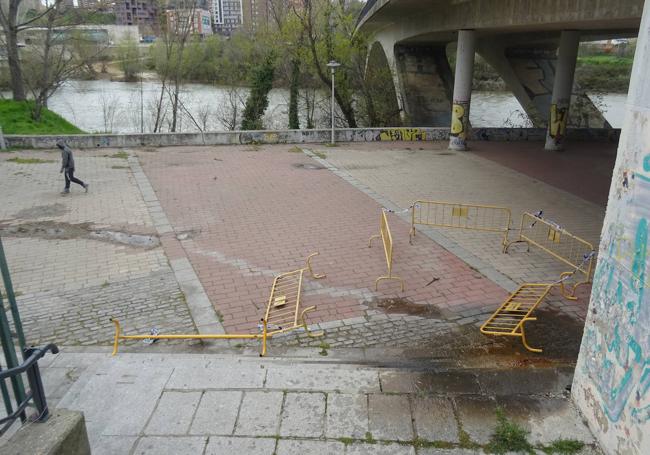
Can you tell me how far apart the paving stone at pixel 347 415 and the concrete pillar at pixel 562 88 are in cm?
1837

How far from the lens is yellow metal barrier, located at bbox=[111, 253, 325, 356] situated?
236 inches

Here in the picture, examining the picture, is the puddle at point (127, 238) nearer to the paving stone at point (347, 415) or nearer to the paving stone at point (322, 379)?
the paving stone at point (322, 379)

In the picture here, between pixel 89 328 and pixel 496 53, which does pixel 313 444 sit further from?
pixel 496 53

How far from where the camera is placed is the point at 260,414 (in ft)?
14.5

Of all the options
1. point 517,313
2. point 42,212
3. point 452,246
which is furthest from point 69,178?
point 517,313

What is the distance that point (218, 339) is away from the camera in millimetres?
6328

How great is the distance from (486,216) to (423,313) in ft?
17.7

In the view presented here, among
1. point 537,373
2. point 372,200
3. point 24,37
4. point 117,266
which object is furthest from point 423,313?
point 24,37

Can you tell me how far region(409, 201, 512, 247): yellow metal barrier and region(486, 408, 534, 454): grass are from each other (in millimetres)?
5950

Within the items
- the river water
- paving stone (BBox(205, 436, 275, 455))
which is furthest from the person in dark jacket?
the river water

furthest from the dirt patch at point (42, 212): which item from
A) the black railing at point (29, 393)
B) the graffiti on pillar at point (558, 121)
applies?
the graffiti on pillar at point (558, 121)

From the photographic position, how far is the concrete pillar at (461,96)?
1934 centimetres

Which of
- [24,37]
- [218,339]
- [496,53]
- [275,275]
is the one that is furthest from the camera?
[24,37]

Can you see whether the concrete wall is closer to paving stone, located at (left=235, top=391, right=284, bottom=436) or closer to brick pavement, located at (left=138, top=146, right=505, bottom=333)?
paving stone, located at (left=235, top=391, right=284, bottom=436)
